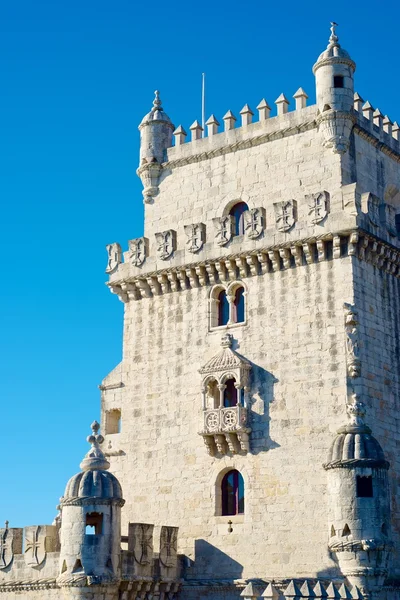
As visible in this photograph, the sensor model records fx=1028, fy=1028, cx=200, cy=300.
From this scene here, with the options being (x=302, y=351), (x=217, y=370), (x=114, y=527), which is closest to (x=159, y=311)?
(x=217, y=370)

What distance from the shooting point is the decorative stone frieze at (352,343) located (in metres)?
32.1

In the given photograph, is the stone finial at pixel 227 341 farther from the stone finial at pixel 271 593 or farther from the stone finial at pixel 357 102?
the stone finial at pixel 357 102

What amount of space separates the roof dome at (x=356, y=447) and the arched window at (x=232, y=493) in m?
4.28

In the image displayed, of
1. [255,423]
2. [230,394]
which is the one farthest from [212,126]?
[255,423]

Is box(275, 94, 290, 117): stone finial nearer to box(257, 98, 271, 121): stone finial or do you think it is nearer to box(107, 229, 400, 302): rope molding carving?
box(257, 98, 271, 121): stone finial

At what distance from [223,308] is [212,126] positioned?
715 centimetres

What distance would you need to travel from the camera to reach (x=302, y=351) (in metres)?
33.4

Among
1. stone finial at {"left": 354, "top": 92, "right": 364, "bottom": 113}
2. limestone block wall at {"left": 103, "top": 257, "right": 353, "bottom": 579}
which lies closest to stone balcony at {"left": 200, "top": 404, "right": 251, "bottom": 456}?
limestone block wall at {"left": 103, "top": 257, "right": 353, "bottom": 579}

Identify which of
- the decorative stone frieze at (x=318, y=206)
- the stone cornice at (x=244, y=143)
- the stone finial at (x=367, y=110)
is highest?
the stone finial at (x=367, y=110)

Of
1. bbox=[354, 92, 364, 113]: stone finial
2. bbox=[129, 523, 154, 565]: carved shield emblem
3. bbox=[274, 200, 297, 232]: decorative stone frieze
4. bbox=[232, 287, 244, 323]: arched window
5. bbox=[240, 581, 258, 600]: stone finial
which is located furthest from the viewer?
bbox=[354, 92, 364, 113]: stone finial

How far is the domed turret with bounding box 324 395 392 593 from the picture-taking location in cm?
2966

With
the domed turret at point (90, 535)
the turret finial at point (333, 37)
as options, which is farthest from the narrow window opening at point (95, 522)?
the turret finial at point (333, 37)

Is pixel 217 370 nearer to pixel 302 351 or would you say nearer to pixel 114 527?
pixel 302 351

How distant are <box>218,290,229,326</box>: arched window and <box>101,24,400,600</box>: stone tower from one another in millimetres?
50
